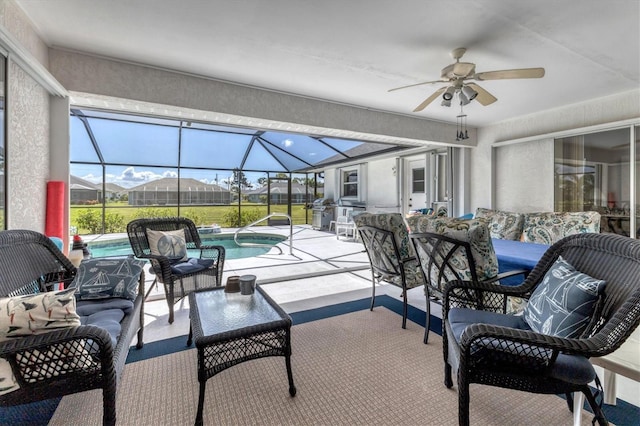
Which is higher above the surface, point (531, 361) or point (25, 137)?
point (25, 137)

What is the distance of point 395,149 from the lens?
7.23 meters

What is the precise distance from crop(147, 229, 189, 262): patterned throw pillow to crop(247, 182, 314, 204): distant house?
7.45 metres

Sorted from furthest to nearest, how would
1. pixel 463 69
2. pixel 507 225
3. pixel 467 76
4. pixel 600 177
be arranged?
pixel 600 177 → pixel 507 225 → pixel 467 76 → pixel 463 69

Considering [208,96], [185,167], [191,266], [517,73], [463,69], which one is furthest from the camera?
[185,167]

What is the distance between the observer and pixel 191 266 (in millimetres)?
3025

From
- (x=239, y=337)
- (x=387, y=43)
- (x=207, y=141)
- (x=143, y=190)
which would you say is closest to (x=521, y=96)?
(x=387, y=43)

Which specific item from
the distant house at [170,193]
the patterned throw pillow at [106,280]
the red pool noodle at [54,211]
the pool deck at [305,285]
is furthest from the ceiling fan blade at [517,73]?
the distant house at [170,193]

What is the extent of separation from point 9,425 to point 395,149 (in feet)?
23.4

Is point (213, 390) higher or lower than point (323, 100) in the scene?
lower

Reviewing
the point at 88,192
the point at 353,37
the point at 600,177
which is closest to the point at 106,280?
the point at 353,37

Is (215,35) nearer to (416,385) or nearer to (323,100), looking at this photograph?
(323,100)

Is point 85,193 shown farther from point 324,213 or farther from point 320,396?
point 320,396

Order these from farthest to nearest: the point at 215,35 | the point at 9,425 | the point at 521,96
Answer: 1. the point at 521,96
2. the point at 215,35
3. the point at 9,425

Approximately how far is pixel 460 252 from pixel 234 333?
158cm
